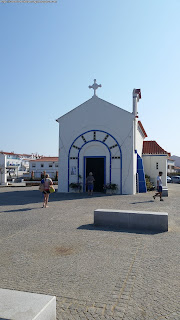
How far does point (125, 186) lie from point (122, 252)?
42.9ft

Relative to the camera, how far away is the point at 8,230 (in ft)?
27.0

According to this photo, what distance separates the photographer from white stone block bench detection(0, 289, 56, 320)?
9.32 ft

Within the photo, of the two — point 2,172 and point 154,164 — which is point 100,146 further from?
point 2,172

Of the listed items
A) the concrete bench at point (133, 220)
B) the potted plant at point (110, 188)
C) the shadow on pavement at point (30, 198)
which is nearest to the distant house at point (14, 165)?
the shadow on pavement at point (30, 198)

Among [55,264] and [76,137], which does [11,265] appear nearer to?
[55,264]

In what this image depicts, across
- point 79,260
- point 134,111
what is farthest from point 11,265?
point 134,111

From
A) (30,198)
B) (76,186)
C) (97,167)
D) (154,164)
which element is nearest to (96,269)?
(30,198)

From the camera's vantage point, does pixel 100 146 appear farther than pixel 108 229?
Yes

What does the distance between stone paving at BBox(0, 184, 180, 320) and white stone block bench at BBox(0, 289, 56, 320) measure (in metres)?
0.61

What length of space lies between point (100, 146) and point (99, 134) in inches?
34.0

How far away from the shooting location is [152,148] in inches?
1009

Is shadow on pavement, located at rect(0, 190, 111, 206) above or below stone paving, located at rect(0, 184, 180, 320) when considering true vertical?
above

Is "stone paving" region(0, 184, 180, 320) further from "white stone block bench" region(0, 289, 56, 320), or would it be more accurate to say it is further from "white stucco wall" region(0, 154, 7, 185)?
"white stucco wall" region(0, 154, 7, 185)

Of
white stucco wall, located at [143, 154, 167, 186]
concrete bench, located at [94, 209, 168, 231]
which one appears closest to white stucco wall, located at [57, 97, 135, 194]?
white stucco wall, located at [143, 154, 167, 186]
